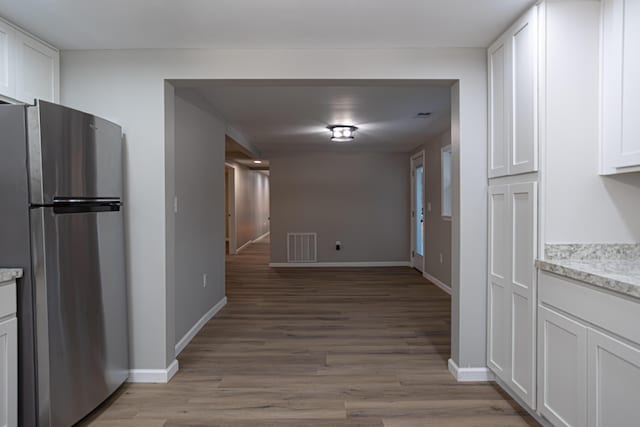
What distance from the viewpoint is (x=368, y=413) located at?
7.40ft

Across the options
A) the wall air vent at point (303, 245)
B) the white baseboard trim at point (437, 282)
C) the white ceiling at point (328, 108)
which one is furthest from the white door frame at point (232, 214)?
the white baseboard trim at point (437, 282)

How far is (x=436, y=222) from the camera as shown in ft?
19.5

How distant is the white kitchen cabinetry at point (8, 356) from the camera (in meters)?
1.73

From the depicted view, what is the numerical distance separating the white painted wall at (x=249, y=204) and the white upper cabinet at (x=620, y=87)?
324 inches

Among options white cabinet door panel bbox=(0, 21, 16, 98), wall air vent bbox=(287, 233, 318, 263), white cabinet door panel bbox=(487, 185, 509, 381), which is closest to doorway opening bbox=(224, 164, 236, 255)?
wall air vent bbox=(287, 233, 318, 263)

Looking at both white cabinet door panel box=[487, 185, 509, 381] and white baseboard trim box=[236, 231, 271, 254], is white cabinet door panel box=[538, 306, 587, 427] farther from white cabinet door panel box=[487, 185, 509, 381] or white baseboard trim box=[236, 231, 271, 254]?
white baseboard trim box=[236, 231, 271, 254]

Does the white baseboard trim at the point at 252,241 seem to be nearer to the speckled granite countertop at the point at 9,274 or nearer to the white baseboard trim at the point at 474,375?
the white baseboard trim at the point at 474,375

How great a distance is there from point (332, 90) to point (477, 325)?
2.29 meters

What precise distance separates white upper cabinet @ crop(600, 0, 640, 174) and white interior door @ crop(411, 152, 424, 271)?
4.76 m

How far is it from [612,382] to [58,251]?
2573 millimetres

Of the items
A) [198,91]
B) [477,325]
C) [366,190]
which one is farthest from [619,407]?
[366,190]

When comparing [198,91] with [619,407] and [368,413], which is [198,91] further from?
[619,407]

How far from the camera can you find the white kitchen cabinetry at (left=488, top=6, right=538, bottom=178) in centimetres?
206

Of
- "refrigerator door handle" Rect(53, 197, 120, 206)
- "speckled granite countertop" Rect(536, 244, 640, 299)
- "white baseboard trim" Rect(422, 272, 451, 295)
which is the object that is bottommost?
"white baseboard trim" Rect(422, 272, 451, 295)
